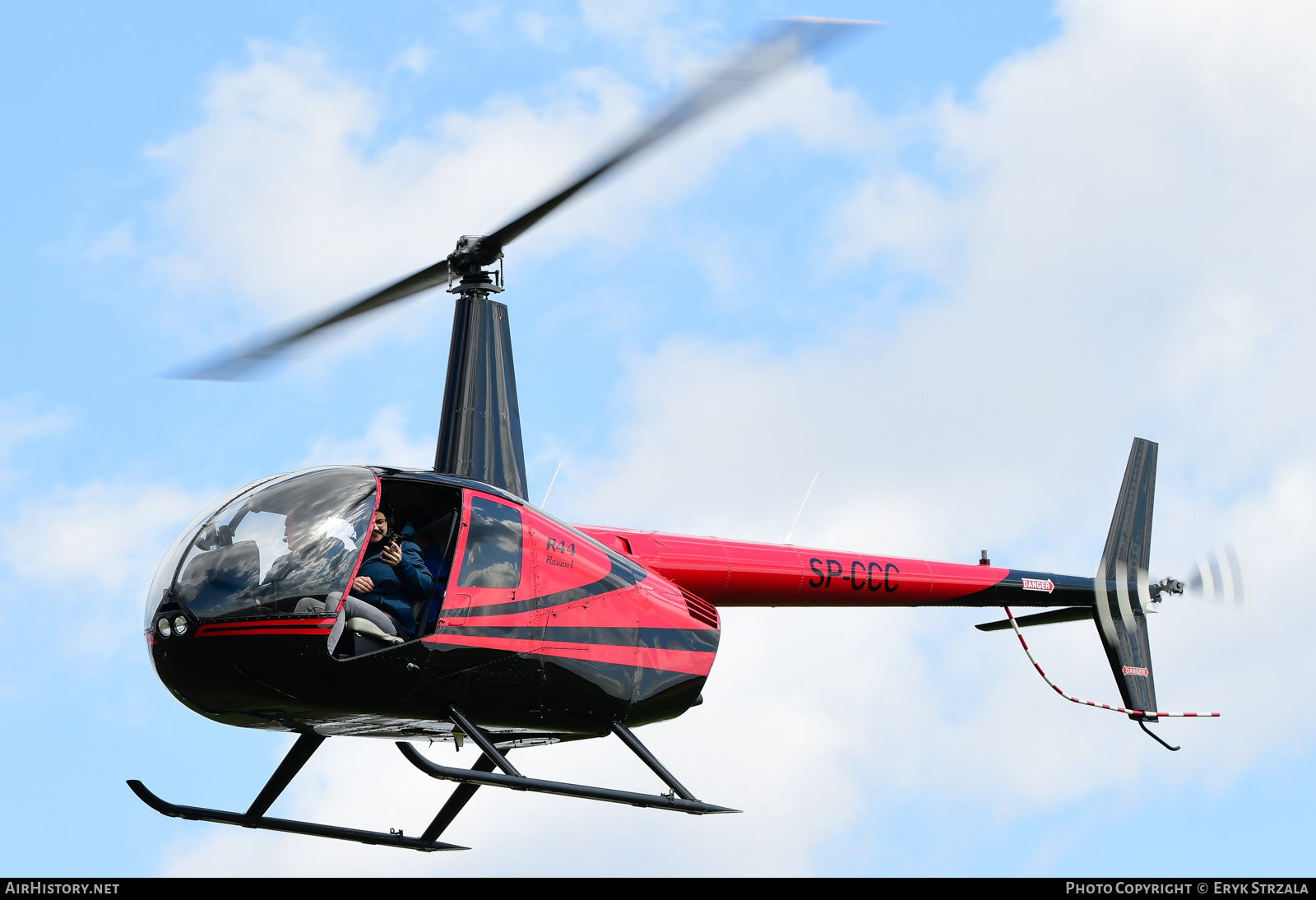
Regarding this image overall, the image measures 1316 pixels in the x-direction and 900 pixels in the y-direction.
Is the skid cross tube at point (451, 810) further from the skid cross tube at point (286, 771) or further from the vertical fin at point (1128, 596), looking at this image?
the vertical fin at point (1128, 596)

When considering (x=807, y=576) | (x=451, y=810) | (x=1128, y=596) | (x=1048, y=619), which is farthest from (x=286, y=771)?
(x=1128, y=596)

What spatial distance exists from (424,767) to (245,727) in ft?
5.58

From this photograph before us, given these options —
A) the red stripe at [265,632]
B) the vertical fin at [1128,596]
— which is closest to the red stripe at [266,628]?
the red stripe at [265,632]

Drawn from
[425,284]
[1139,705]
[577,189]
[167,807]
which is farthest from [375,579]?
[1139,705]

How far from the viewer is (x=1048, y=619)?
63.3ft

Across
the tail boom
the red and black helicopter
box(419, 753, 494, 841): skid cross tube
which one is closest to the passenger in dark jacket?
the red and black helicopter

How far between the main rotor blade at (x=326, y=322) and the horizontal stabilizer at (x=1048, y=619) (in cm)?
869

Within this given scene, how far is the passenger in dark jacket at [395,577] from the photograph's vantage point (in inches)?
458

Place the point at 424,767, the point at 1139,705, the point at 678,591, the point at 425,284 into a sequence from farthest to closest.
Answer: the point at 1139,705 → the point at 425,284 → the point at 678,591 → the point at 424,767

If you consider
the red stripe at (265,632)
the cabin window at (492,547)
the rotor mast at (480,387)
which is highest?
the rotor mast at (480,387)

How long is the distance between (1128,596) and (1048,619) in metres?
1.31

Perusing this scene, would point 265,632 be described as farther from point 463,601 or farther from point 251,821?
point 251,821

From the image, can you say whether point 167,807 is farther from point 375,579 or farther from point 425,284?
point 425,284

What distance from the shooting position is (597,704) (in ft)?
42.5
